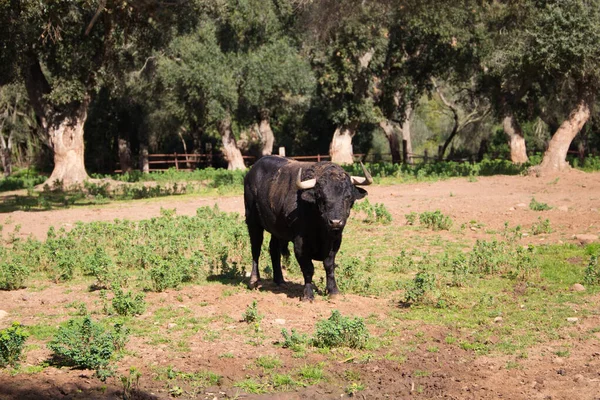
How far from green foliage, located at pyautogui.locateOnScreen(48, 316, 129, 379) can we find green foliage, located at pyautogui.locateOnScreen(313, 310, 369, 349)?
2.28 meters

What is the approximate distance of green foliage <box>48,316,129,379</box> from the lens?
334 inches

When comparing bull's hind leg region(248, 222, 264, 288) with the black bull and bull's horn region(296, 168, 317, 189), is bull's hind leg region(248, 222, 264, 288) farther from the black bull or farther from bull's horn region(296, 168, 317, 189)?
bull's horn region(296, 168, 317, 189)

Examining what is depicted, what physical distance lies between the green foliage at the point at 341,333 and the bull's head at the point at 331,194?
1664 millimetres

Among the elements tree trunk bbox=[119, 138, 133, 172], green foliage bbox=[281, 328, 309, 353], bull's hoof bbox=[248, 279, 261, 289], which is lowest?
green foliage bbox=[281, 328, 309, 353]

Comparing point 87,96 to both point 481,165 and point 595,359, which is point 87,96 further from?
point 595,359

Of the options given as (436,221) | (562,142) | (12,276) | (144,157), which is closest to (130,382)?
(12,276)

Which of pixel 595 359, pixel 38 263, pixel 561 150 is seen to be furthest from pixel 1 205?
pixel 595 359

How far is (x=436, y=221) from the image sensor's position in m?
17.4

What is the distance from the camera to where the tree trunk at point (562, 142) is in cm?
2829

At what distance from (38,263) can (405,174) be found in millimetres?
17731

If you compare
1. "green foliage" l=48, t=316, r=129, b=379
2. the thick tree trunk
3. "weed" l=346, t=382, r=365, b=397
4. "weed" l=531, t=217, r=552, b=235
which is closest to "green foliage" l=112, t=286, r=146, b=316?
"green foliage" l=48, t=316, r=129, b=379

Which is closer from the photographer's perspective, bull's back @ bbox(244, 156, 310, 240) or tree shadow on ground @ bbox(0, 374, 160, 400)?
tree shadow on ground @ bbox(0, 374, 160, 400)

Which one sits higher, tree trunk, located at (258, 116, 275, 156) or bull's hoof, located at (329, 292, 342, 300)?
tree trunk, located at (258, 116, 275, 156)

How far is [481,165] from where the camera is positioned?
1221 inches
